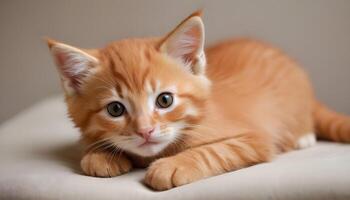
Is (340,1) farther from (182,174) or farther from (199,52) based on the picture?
(182,174)

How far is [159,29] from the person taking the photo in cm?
262

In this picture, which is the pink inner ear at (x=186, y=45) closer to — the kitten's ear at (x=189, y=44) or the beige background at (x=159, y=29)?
the kitten's ear at (x=189, y=44)

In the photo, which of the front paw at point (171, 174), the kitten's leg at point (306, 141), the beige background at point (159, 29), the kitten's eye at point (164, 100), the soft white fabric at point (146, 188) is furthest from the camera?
the beige background at point (159, 29)

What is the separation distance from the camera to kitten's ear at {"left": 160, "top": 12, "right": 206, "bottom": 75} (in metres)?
1.44

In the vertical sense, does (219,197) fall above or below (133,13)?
below

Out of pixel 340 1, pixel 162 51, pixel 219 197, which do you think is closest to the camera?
pixel 219 197

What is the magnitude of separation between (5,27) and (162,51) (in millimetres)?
1594

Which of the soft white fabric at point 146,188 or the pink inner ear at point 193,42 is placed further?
the pink inner ear at point 193,42

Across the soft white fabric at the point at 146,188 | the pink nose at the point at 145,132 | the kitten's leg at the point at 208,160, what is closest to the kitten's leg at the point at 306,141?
the soft white fabric at the point at 146,188

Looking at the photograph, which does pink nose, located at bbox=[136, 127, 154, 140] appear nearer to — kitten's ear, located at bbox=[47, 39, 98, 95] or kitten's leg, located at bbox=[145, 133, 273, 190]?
kitten's leg, located at bbox=[145, 133, 273, 190]

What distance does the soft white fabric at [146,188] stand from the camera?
3.76 feet

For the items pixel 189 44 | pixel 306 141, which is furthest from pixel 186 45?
pixel 306 141

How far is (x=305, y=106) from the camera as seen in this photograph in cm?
200

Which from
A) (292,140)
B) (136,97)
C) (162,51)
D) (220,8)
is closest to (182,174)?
(136,97)
